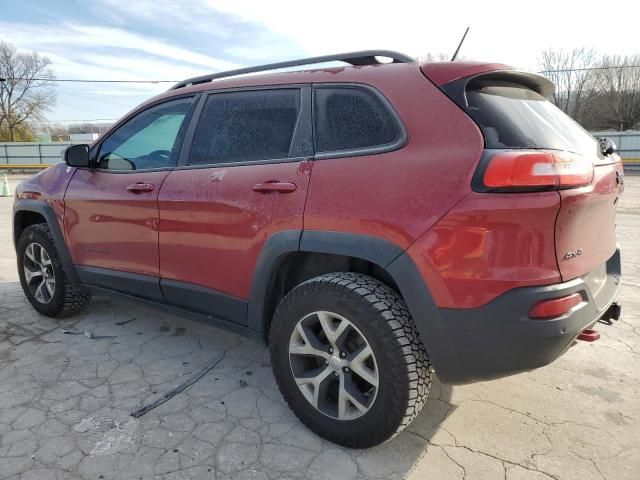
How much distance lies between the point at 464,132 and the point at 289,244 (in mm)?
965

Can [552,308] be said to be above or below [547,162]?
below

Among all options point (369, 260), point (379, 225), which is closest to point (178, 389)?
point (369, 260)

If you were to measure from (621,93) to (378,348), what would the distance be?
5253 cm

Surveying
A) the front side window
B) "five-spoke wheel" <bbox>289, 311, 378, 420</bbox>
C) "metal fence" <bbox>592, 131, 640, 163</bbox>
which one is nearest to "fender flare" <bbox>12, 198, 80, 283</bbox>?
the front side window

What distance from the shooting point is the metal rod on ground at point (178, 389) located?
8.65 feet

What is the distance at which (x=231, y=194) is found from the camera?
8.57ft

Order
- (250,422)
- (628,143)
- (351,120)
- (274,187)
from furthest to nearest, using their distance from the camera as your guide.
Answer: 1. (628,143)
2. (250,422)
3. (274,187)
4. (351,120)

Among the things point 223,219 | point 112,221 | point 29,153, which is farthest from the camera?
point 29,153

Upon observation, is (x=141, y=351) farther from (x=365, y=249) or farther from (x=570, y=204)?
(x=570, y=204)

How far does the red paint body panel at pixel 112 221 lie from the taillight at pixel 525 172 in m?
2.03

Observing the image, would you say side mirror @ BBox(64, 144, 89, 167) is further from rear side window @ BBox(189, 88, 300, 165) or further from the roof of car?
rear side window @ BBox(189, 88, 300, 165)

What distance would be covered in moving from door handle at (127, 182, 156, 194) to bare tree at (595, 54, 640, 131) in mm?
50221

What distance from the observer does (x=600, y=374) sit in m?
3.00

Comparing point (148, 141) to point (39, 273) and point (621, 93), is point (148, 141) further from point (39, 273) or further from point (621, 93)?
point (621, 93)
